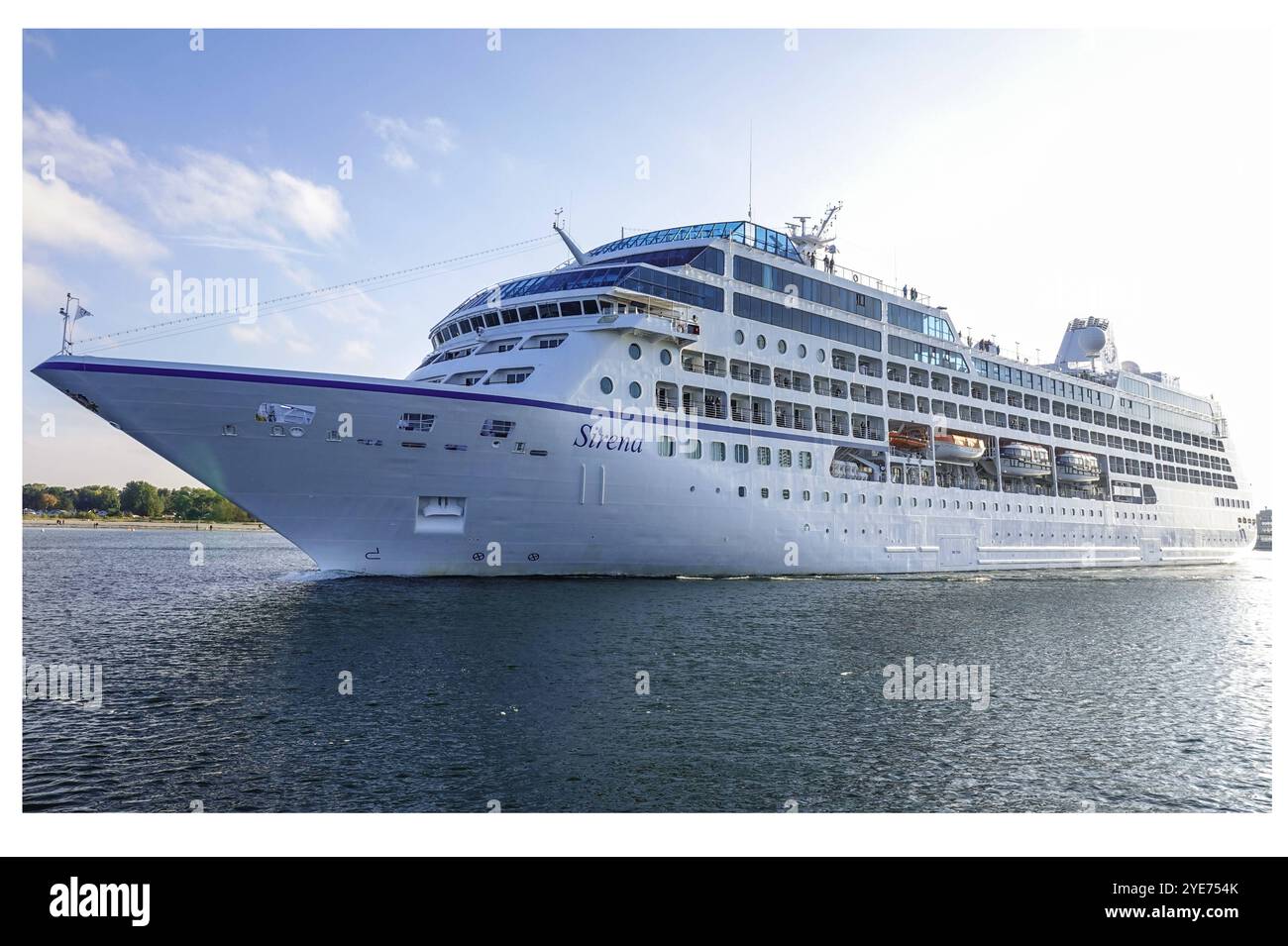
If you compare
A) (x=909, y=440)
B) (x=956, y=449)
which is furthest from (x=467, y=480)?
(x=956, y=449)

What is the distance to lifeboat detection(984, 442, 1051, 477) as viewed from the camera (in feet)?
179

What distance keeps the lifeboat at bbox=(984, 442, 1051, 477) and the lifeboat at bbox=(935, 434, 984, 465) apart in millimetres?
4352

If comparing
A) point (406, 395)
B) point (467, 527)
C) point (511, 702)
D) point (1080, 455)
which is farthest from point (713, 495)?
point (1080, 455)

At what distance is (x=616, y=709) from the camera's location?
569 inches

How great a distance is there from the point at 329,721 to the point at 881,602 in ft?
77.2

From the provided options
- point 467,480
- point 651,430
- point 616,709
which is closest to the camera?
point 616,709

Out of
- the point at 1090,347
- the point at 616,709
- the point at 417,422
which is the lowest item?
the point at 616,709

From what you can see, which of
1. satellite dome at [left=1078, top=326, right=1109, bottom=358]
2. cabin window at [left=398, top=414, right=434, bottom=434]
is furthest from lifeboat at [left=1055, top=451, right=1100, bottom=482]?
cabin window at [left=398, top=414, right=434, bottom=434]

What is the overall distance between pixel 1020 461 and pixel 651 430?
3506cm

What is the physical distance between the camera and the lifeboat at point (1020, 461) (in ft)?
179

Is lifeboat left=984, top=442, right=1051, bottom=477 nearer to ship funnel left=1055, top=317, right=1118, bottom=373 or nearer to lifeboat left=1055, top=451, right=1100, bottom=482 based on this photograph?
lifeboat left=1055, top=451, right=1100, bottom=482

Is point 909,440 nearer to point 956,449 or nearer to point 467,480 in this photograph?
point 956,449

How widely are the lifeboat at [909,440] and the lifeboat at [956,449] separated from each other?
4.10ft

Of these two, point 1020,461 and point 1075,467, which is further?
point 1075,467
